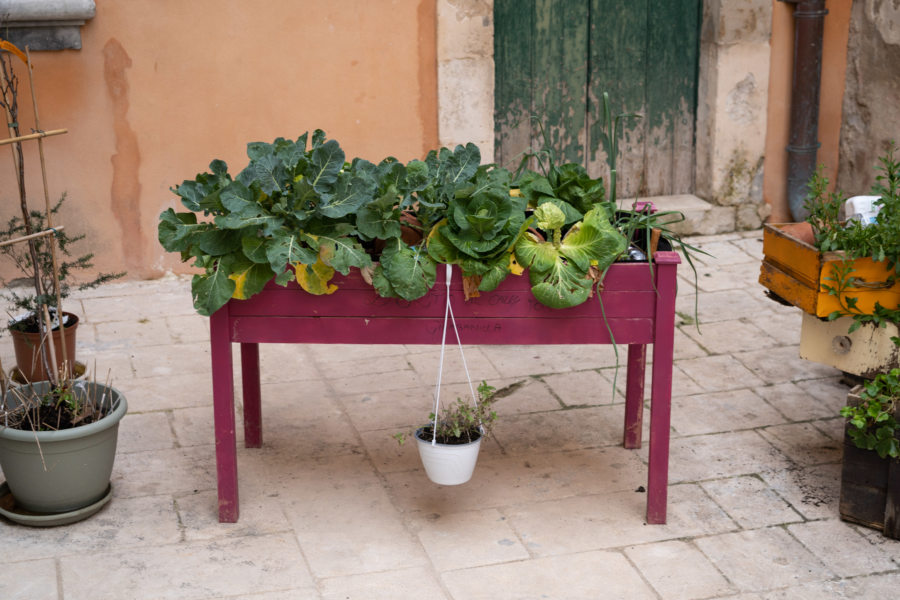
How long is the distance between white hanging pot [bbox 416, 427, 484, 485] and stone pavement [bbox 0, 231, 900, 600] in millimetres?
286

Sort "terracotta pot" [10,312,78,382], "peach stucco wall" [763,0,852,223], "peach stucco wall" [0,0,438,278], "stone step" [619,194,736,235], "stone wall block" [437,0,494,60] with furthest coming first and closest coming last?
1. "stone step" [619,194,736,235]
2. "peach stucco wall" [763,0,852,223]
3. "stone wall block" [437,0,494,60]
4. "peach stucco wall" [0,0,438,278]
5. "terracotta pot" [10,312,78,382]

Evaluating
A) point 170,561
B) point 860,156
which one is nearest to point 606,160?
point 860,156

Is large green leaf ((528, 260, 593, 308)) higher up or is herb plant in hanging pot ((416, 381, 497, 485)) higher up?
large green leaf ((528, 260, 593, 308))

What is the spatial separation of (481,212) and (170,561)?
148cm

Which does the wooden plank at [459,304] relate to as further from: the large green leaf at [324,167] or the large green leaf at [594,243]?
the large green leaf at [324,167]

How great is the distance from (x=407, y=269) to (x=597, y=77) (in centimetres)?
354

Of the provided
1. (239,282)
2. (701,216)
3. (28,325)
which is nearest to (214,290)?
(239,282)

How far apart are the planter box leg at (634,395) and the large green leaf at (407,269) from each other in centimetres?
107

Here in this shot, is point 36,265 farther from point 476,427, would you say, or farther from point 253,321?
point 476,427

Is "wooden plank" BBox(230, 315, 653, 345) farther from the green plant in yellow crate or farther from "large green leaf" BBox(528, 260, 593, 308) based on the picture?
the green plant in yellow crate

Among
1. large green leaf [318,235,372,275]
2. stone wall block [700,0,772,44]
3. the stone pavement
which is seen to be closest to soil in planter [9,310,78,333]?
the stone pavement

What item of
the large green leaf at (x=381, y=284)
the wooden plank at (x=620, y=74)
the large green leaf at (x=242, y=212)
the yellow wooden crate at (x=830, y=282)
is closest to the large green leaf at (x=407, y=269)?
the large green leaf at (x=381, y=284)

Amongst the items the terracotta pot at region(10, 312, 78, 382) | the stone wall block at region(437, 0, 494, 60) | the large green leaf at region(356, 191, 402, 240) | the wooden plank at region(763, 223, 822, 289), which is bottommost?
the terracotta pot at region(10, 312, 78, 382)

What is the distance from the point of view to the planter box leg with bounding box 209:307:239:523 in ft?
Result: 11.3
